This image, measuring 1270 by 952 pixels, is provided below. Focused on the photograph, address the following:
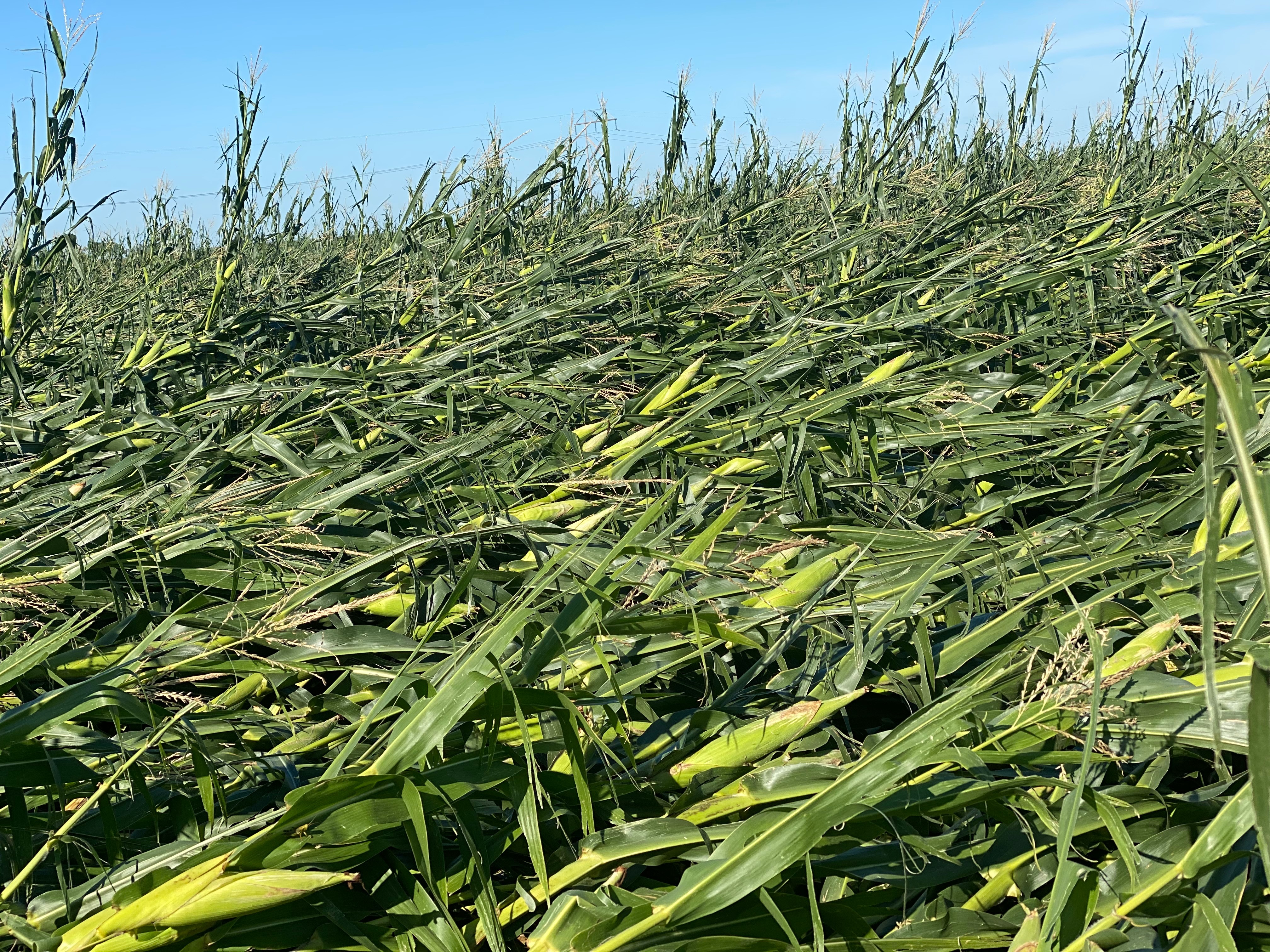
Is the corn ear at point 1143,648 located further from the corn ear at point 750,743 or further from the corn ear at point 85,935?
the corn ear at point 85,935

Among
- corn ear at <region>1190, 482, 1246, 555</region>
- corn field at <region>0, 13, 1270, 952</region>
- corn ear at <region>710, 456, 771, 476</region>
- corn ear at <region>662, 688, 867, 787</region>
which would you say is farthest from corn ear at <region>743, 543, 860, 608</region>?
corn ear at <region>710, 456, 771, 476</region>

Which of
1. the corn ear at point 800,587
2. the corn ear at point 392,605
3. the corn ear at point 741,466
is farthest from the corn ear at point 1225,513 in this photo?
the corn ear at point 392,605

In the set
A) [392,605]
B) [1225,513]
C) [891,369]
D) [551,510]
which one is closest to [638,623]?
[392,605]

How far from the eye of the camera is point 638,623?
115cm

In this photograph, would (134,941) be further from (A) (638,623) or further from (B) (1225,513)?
(B) (1225,513)

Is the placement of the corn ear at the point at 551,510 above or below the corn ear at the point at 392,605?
above

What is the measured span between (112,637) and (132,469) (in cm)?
79

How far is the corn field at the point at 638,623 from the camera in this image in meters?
0.86

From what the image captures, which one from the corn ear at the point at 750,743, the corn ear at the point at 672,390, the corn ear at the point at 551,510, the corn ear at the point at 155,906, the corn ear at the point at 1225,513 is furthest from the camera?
the corn ear at the point at 672,390

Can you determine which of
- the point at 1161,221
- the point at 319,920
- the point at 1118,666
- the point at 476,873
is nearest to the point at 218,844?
the point at 319,920

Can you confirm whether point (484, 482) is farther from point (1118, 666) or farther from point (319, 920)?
point (1118, 666)

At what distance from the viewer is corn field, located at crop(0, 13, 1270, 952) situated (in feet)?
2.81

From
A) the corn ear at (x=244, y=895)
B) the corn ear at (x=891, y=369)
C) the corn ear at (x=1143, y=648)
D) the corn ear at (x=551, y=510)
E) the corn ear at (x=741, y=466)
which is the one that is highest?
the corn ear at (x=891, y=369)

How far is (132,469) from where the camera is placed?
1992mm
